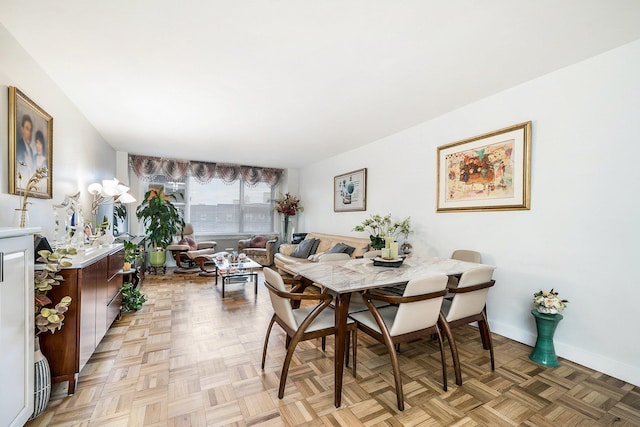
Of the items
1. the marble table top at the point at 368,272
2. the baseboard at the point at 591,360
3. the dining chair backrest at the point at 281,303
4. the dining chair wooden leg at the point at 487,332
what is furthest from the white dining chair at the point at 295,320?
the baseboard at the point at 591,360

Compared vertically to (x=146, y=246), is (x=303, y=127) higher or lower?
higher

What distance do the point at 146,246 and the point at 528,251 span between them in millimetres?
6354

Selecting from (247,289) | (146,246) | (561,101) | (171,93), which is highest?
(171,93)

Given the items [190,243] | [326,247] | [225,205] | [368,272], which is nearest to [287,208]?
[225,205]

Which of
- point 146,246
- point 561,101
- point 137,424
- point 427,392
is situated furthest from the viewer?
point 146,246

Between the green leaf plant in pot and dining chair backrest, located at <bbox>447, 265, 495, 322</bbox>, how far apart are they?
5311mm

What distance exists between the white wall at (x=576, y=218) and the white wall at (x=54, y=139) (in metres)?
3.93

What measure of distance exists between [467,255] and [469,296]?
105 cm

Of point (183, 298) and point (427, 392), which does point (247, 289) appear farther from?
point (427, 392)

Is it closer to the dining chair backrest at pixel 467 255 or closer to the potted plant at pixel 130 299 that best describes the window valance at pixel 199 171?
the potted plant at pixel 130 299

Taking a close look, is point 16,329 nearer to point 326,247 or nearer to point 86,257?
point 86,257

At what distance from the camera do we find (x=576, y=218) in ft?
7.28

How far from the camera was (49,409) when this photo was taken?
A: 5.39 ft

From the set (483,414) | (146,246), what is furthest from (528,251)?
(146,246)
